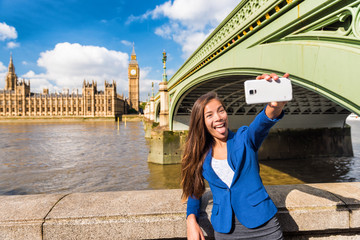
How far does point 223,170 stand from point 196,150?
22cm

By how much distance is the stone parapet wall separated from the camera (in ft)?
5.75

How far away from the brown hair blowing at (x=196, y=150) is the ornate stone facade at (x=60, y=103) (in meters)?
81.2

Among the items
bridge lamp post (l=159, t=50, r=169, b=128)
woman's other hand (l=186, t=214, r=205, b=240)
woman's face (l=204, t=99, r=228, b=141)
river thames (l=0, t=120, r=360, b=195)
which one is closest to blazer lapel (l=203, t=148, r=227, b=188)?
woman's face (l=204, t=99, r=228, b=141)

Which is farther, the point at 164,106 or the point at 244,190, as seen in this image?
the point at 164,106

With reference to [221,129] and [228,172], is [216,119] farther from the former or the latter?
[228,172]

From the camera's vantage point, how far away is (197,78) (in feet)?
30.9

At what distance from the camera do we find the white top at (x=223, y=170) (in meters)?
1.43

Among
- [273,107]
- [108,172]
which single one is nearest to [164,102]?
[108,172]

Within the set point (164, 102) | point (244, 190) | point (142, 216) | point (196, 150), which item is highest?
point (164, 102)

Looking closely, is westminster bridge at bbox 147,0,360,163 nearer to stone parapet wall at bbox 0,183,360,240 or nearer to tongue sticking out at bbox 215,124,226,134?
stone parapet wall at bbox 0,183,360,240

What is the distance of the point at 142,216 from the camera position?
5.92ft

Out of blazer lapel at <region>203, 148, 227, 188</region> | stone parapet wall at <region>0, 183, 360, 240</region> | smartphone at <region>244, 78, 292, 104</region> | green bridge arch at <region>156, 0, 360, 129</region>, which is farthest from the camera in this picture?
green bridge arch at <region>156, 0, 360, 129</region>

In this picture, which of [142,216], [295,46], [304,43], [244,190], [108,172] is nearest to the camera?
[244,190]

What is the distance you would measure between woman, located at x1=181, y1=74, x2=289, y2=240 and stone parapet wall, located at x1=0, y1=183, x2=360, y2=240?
0.40m
